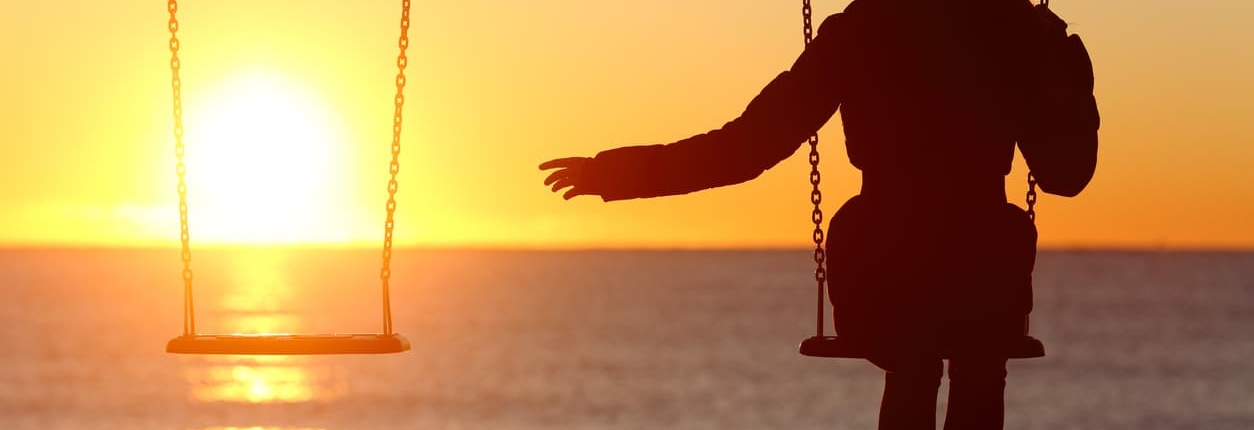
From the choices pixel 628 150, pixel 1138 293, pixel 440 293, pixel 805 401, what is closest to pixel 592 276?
pixel 440 293

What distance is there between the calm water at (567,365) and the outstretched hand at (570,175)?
28019mm

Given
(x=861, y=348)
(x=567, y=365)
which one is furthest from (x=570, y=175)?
(x=567, y=365)

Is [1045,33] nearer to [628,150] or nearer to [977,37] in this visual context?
[977,37]

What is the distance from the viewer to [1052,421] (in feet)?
130

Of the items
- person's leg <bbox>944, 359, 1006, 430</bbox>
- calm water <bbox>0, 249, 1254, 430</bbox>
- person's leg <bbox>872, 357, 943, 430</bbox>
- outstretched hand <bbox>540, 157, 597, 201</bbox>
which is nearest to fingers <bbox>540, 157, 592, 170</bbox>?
outstretched hand <bbox>540, 157, 597, 201</bbox>

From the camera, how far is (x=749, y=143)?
7.37 metres

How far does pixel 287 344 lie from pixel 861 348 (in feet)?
7.41

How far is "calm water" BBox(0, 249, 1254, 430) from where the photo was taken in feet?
132

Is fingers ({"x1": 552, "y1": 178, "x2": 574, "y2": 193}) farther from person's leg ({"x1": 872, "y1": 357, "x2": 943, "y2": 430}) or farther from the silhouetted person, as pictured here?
person's leg ({"x1": 872, "y1": 357, "x2": 943, "y2": 430})

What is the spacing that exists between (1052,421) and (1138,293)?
69.3m

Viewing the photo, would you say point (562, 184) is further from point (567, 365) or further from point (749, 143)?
point (567, 365)

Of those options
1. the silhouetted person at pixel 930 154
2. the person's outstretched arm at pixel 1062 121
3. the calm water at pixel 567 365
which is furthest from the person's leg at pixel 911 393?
the calm water at pixel 567 365

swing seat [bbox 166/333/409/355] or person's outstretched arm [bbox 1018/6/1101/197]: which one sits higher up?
person's outstretched arm [bbox 1018/6/1101/197]

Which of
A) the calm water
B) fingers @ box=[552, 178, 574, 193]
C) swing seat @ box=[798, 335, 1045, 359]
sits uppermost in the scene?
fingers @ box=[552, 178, 574, 193]
